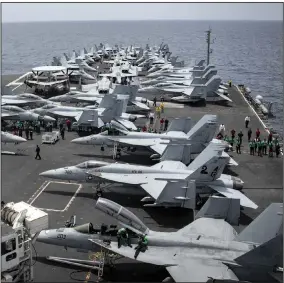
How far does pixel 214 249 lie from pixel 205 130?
18.1 metres

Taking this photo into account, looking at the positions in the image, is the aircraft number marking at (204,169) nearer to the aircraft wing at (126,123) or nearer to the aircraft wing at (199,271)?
the aircraft wing at (199,271)

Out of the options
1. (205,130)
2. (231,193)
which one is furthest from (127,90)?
(231,193)

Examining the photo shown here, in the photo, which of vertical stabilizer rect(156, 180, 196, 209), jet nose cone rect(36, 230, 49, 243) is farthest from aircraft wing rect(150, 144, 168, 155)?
jet nose cone rect(36, 230, 49, 243)

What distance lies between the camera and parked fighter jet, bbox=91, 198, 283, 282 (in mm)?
17969

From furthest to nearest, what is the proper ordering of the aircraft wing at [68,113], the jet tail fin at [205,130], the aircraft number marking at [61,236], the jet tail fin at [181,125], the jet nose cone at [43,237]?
the aircraft wing at [68,113]
the jet tail fin at [181,125]
the jet tail fin at [205,130]
the jet nose cone at [43,237]
the aircraft number marking at [61,236]

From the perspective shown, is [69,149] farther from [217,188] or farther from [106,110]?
[217,188]

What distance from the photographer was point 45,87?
66.2m

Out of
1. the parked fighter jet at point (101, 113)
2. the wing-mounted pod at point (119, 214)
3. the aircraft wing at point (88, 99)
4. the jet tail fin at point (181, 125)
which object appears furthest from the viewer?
the aircraft wing at point (88, 99)

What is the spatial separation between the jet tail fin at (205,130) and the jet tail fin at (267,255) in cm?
1898

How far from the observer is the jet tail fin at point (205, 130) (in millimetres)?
36062

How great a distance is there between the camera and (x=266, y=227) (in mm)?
19312

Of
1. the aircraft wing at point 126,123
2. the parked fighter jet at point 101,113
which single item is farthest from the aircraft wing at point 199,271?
the aircraft wing at point 126,123

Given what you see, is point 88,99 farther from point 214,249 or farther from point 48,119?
A: point 214,249

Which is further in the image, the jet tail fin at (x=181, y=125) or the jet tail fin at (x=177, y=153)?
the jet tail fin at (x=181, y=125)
